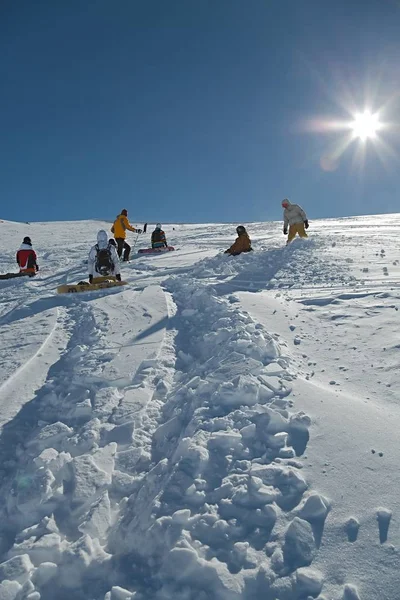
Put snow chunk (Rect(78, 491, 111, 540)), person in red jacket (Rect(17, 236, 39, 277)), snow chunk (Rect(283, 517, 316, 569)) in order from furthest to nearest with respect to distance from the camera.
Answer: person in red jacket (Rect(17, 236, 39, 277)) → snow chunk (Rect(78, 491, 111, 540)) → snow chunk (Rect(283, 517, 316, 569))

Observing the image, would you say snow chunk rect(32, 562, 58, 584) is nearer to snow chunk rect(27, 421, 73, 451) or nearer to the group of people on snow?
snow chunk rect(27, 421, 73, 451)

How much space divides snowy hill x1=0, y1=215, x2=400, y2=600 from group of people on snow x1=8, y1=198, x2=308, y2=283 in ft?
14.1

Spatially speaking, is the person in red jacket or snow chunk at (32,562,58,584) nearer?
snow chunk at (32,562,58,584)

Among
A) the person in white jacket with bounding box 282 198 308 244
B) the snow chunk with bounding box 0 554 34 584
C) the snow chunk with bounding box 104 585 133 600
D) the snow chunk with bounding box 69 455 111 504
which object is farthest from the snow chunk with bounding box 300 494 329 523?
the person in white jacket with bounding box 282 198 308 244

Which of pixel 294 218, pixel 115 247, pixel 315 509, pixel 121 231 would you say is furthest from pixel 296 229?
pixel 315 509

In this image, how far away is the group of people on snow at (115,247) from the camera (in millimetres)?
11055

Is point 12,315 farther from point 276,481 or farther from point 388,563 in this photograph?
point 388,563

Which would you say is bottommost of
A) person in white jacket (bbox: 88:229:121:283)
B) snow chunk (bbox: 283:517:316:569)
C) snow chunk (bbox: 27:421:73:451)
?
snow chunk (bbox: 283:517:316:569)

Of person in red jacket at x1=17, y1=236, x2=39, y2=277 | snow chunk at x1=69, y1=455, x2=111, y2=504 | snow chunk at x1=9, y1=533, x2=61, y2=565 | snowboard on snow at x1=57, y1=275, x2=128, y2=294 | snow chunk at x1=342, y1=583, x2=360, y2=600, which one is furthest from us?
person in red jacket at x1=17, y1=236, x2=39, y2=277

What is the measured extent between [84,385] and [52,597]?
255cm

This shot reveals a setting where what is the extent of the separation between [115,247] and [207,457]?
1039cm

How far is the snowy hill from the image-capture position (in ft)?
7.82

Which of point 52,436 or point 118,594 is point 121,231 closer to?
point 52,436

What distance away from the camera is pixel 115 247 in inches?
509
